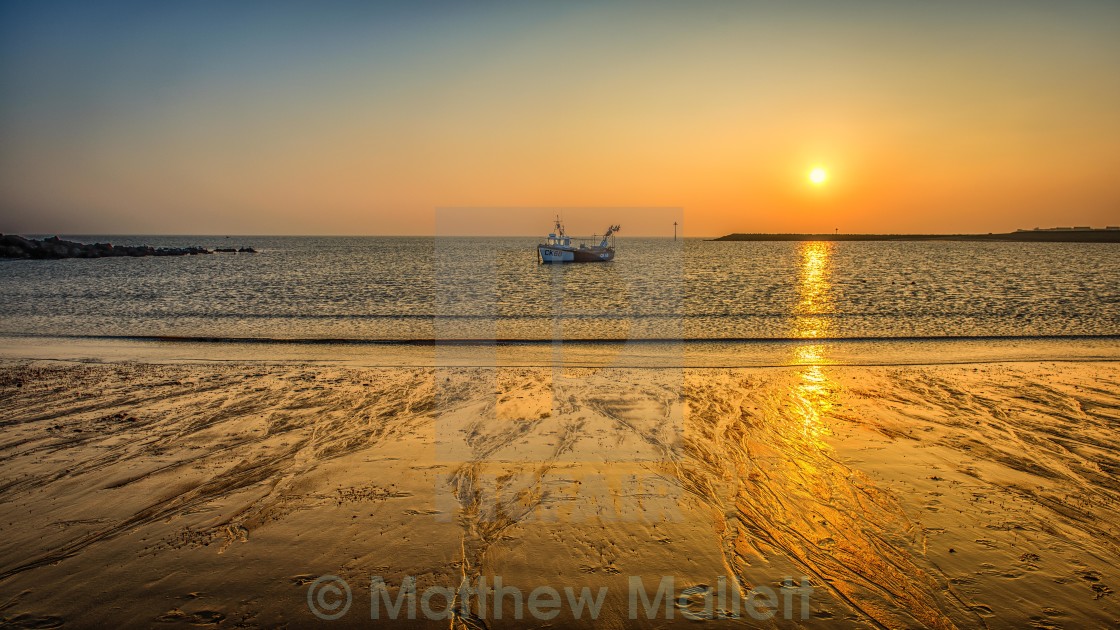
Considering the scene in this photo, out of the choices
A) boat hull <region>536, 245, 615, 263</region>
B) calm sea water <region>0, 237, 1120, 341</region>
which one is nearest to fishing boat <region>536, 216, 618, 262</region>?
boat hull <region>536, 245, 615, 263</region>

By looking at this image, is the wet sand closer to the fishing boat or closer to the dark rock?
the fishing boat

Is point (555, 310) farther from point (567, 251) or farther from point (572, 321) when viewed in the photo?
point (567, 251)

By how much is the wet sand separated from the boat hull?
6899cm

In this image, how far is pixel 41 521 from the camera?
6277mm

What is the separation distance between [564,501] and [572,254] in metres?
77.4

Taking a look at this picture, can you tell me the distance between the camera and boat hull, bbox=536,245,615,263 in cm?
8056

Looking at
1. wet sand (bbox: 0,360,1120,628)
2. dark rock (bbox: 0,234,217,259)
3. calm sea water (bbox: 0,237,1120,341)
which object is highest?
dark rock (bbox: 0,234,217,259)

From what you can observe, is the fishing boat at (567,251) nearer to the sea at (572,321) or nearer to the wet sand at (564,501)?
the sea at (572,321)

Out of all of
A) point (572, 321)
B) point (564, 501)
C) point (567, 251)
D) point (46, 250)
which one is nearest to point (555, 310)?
point (572, 321)

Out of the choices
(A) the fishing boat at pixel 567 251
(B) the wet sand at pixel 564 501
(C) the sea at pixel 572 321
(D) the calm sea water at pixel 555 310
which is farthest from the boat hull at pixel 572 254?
(B) the wet sand at pixel 564 501

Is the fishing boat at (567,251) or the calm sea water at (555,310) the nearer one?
the calm sea water at (555,310)

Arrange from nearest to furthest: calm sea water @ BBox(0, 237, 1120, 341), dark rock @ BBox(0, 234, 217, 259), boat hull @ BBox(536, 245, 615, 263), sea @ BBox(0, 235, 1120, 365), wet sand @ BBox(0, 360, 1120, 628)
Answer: wet sand @ BBox(0, 360, 1120, 628), sea @ BBox(0, 235, 1120, 365), calm sea water @ BBox(0, 237, 1120, 341), dark rock @ BBox(0, 234, 217, 259), boat hull @ BBox(536, 245, 615, 263)

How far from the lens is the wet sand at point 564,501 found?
5.00 metres

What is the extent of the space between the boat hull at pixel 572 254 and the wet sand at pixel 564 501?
226 feet
